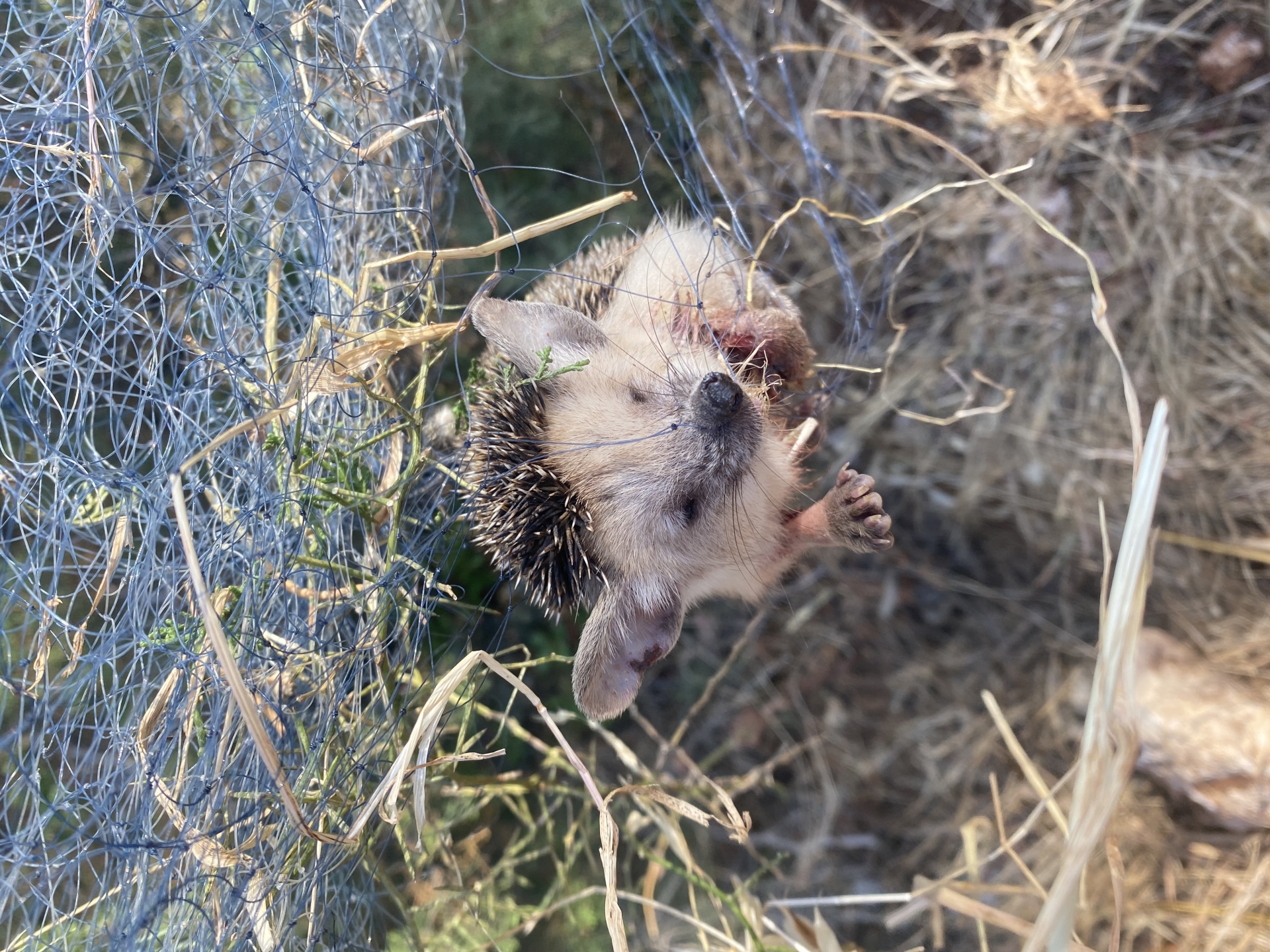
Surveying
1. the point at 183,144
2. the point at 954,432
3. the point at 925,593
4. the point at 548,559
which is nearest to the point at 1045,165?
the point at 954,432

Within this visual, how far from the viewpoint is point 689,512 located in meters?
2.63

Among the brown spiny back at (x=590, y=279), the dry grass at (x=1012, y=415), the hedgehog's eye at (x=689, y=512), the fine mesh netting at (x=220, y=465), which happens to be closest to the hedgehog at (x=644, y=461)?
the hedgehog's eye at (x=689, y=512)

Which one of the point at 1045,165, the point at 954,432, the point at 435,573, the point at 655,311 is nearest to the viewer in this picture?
the point at 435,573

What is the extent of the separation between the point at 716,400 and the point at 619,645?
0.85m

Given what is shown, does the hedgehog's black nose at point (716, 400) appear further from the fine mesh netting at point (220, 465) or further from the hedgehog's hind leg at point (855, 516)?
the fine mesh netting at point (220, 465)

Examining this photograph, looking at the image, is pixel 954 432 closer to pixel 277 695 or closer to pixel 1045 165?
pixel 1045 165

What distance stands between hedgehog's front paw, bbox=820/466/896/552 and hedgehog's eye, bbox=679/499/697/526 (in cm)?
46

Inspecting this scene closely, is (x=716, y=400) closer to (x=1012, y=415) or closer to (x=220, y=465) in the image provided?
(x=220, y=465)

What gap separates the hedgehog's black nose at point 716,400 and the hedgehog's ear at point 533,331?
1.34ft

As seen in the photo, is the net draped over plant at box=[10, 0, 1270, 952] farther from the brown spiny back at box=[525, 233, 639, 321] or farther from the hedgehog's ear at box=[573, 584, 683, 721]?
the hedgehog's ear at box=[573, 584, 683, 721]

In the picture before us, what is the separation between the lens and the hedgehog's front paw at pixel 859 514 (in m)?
2.56

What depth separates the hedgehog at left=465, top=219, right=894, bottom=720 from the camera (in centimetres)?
250

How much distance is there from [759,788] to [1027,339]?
250 centimetres

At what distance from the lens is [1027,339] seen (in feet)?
12.1
